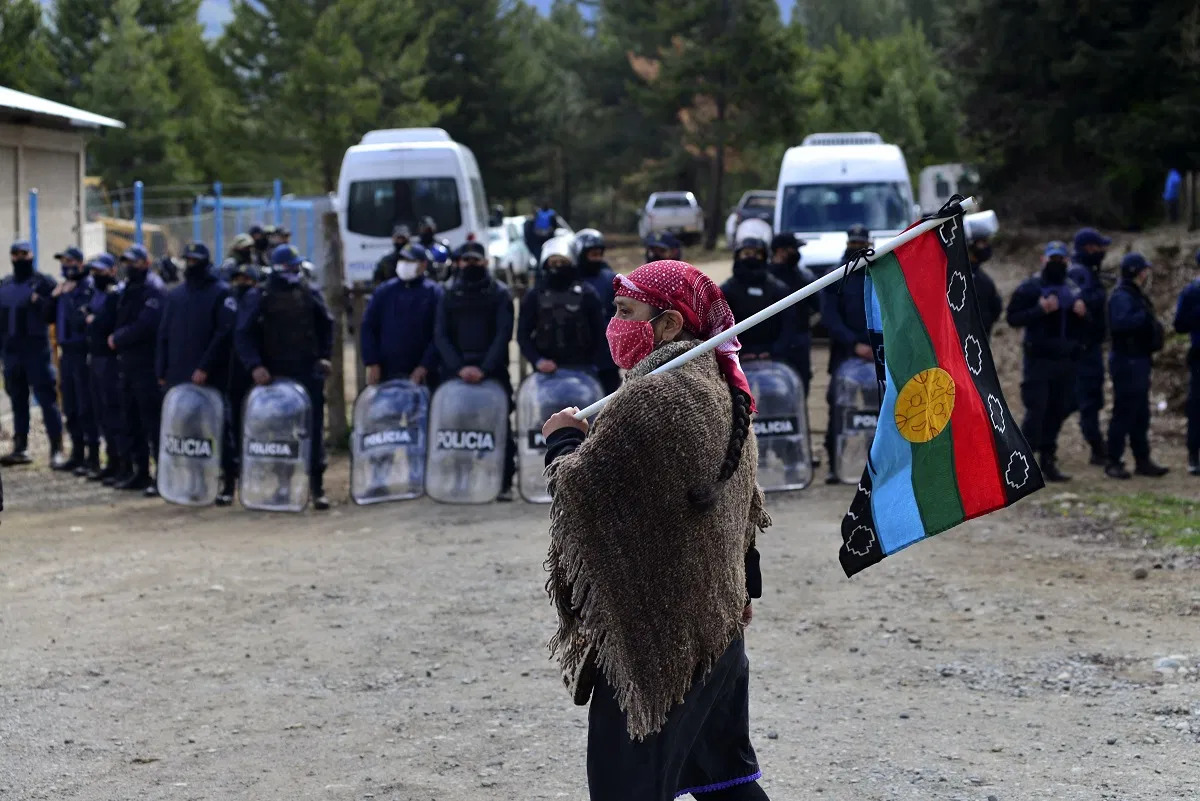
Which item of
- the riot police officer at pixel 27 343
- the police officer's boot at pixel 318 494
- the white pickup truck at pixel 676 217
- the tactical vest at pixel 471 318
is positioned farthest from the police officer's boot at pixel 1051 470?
the white pickup truck at pixel 676 217

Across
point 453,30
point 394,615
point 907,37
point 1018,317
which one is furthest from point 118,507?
point 907,37

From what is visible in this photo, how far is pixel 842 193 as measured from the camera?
2108cm

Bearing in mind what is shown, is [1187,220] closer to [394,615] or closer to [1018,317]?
[1018,317]

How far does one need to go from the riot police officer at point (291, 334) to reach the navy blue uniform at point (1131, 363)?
585 cm

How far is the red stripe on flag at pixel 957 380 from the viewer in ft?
14.3

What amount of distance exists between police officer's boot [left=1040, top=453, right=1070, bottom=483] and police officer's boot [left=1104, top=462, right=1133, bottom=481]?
0.32m

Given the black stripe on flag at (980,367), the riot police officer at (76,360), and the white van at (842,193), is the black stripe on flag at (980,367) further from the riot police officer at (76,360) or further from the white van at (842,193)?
the white van at (842,193)

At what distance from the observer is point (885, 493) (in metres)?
4.41

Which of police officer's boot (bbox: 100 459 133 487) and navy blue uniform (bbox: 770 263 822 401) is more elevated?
navy blue uniform (bbox: 770 263 822 401)

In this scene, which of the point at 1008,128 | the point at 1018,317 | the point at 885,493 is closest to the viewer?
the point at 885,493

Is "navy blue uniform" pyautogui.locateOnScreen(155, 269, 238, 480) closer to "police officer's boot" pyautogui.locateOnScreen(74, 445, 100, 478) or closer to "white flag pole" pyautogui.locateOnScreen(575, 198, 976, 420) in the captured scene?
"police officer's boot" pyautogui.locateOnScreen(74, 445, 100, 478)

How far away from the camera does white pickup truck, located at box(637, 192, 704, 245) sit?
1777 inches

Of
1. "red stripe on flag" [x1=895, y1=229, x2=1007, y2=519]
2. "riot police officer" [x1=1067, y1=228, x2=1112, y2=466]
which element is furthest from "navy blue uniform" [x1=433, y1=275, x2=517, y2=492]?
"red stripe on flag" [x1=895, y1=229, x2=1007, y2=519]

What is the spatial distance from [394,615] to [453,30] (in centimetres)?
4820
